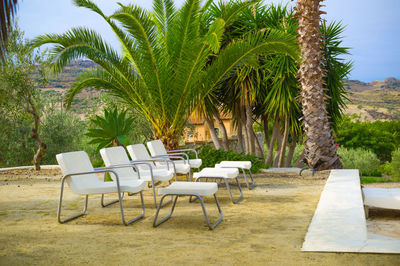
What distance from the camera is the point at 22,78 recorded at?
1048 cm

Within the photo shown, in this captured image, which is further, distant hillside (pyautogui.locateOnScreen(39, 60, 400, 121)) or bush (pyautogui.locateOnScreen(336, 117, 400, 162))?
distant hillside (pyautogui.locateOnScreen(39, 60, 400, 121))

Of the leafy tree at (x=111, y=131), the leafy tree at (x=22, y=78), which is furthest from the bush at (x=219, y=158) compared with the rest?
the leafy tree at (x=22, y=78)

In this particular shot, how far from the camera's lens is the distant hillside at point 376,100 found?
114 feet

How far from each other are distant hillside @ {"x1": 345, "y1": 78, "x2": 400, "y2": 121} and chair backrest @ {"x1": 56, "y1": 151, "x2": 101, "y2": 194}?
31.0 metres

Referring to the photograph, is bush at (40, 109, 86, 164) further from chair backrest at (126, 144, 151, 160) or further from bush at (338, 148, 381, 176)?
bush at (338, 148, 381, 176)

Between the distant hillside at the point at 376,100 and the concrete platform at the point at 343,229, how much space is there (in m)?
29.7

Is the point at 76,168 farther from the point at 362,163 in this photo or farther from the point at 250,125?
the point at 362,163

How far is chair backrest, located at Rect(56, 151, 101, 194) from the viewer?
4.65 meters

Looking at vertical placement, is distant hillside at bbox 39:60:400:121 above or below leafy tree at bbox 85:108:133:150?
above

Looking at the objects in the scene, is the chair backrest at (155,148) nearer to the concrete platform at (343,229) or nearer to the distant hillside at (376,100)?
the concrete platform at (343,229)

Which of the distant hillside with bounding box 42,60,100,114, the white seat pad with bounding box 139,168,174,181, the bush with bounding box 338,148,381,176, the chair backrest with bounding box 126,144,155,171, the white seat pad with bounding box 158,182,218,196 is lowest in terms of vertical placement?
the bush with bounding box 338,148,381,176

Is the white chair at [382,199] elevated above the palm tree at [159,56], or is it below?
below

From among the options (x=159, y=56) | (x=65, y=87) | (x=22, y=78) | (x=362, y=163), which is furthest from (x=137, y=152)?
(x=362, y=163)

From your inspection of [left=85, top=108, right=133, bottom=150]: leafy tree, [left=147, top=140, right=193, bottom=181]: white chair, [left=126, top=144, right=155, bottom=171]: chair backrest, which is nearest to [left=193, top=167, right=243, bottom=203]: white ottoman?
[left=147, top=140, right=193, bottom=181]: white chair
